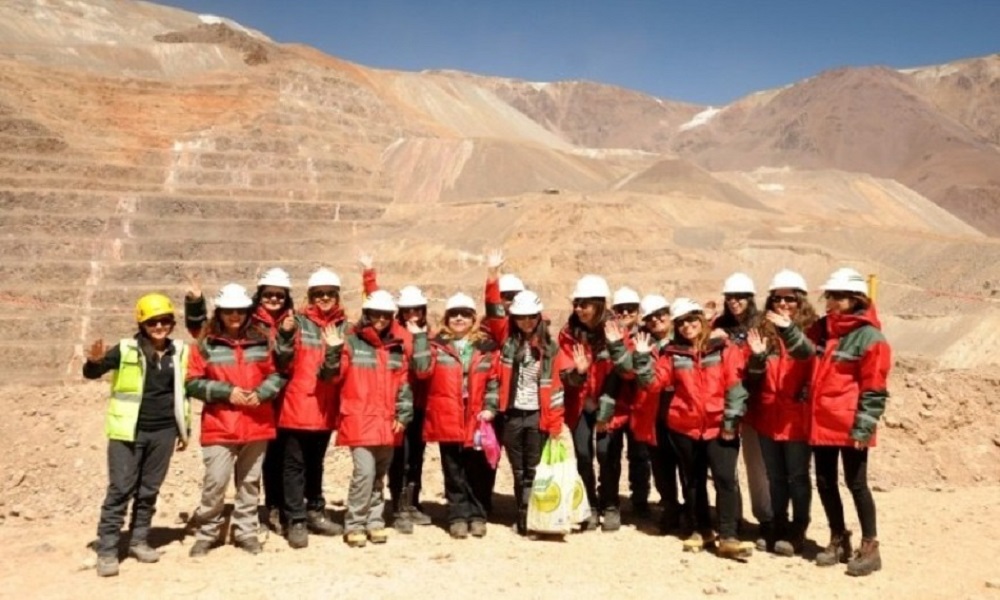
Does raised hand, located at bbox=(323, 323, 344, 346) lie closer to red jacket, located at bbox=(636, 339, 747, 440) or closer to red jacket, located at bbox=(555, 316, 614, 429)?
red jacket, located at bbox=(555, 316, 614, 429)

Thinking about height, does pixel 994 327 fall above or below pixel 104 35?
below

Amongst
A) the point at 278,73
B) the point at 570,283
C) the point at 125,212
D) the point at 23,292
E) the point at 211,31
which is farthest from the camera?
the point at 211,31

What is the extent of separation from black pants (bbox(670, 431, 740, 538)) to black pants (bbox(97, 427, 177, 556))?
3.66 meters

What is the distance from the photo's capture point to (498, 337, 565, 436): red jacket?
614 centimetres

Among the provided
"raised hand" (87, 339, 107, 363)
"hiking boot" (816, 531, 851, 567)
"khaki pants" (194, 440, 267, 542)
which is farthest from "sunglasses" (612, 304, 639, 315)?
"raised hand" (87, 339, 107, 363)

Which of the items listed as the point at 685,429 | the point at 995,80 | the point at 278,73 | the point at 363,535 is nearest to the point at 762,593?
the point at 685,429

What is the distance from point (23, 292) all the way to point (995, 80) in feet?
342

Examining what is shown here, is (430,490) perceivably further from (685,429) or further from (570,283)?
(570,283)

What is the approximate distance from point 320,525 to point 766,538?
3.39m

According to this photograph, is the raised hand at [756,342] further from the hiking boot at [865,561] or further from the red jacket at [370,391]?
the red jacket at [370,391]

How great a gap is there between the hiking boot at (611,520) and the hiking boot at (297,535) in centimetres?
231

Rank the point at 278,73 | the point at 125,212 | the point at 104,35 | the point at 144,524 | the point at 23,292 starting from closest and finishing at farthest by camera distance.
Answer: the point at 144,524 < the point at 23,292 < the point at 125,212 < the point at 278,73 < the point at 104,35

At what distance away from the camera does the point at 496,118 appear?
5881 centimetres

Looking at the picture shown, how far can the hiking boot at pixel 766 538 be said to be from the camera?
608cm
